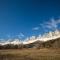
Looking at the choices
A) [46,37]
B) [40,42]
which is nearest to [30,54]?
[40,42]

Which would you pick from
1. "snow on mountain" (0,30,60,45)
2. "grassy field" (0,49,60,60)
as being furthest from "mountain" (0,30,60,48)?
"grassy field" (0,49,60,60)

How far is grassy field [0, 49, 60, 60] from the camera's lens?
11.6ft

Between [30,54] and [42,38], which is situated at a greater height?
[42,38]

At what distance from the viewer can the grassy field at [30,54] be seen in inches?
139

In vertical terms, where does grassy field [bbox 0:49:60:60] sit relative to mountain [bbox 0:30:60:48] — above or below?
below

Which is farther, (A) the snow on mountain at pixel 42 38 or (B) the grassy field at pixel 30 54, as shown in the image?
(A) the snow on mountain at pixel 42 38

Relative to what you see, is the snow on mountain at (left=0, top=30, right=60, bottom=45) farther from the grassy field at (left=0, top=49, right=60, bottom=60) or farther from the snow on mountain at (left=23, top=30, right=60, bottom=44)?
the grassy field at (left=0, top=49, right=60, bottom=60)

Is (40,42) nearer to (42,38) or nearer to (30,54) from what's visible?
(42,38)

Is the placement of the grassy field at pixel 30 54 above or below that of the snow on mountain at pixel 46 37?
below

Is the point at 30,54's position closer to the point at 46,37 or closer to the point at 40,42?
the point at 40,42

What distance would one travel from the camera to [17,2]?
395cm

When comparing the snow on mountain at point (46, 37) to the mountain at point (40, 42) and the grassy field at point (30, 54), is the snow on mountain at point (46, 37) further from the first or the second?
the grassy field at point (30, 54)

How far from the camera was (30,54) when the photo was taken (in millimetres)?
3633

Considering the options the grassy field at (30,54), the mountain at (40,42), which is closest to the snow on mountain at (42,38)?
the mountain at (40,42)
